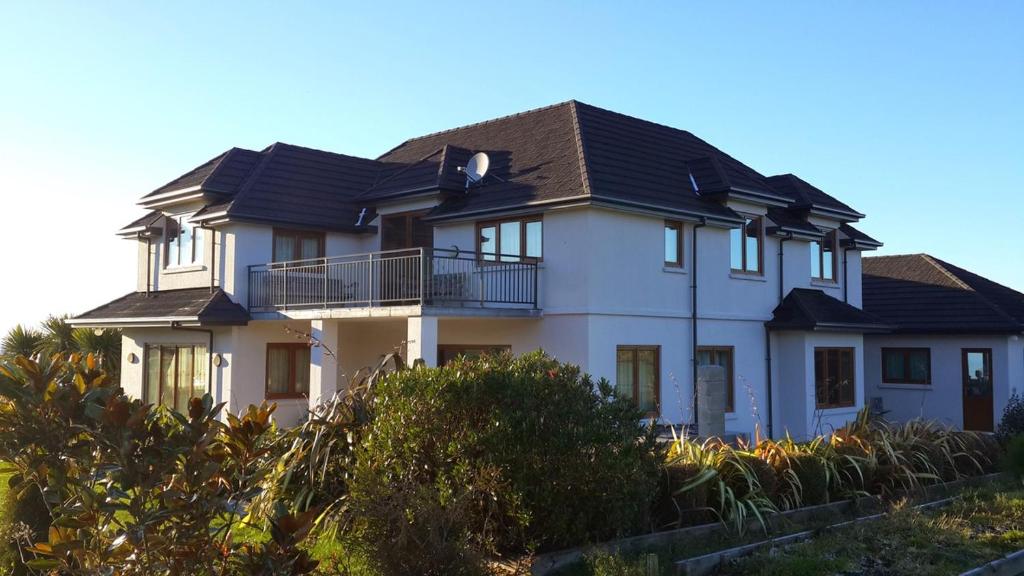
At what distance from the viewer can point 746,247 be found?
2375 cm

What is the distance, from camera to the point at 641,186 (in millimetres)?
21438

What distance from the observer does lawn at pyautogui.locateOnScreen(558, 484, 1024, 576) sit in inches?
352

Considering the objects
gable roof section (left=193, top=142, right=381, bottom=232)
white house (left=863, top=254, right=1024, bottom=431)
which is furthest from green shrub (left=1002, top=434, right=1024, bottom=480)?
gable roof section (left=193, top=142, right=381, bottom=232)

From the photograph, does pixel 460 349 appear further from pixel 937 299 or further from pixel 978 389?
pixel 937 299

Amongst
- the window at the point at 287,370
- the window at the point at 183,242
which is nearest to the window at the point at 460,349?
the window at the point at 287,370

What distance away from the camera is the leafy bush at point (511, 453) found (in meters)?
8.75

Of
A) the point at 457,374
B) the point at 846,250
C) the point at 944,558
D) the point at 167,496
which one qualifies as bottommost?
the point at 944,558

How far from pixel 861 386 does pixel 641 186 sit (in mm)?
8773

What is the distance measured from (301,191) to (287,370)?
15.1 ft

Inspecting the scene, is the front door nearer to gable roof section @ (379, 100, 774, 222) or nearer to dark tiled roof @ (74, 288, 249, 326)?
gable roof section @ (379, 100, 774, 222)

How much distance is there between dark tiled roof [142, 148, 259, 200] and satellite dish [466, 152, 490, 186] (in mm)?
5915

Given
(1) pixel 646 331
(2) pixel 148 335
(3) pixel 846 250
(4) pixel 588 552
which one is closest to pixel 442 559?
(4) pixel 588 552

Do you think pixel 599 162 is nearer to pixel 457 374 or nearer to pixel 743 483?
pixel 743 483

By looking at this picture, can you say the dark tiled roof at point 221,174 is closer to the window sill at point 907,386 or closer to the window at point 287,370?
the window at point 287,370
